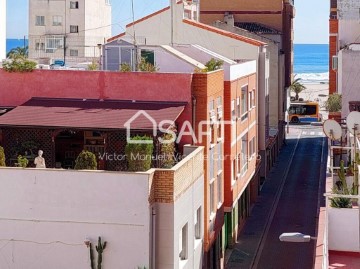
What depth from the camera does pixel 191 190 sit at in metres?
28.6

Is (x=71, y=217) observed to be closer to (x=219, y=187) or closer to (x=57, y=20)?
(x=219, y=187)

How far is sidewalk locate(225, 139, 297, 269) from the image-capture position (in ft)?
132

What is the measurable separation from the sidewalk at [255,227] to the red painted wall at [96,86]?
1107 cm

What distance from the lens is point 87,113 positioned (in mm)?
30422

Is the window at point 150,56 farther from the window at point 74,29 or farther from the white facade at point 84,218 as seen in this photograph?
the window at point 74,29

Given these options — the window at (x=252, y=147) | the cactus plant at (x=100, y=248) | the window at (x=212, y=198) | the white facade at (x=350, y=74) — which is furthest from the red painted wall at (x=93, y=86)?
the white facade at (x=350, y=74)

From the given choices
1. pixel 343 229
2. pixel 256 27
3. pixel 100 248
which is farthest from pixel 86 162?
pixel 256 27

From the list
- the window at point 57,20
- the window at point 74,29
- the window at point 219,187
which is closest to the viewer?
the window at point 219,187

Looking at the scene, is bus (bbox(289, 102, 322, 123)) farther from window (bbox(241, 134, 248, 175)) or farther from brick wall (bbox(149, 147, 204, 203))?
brick wall (bbox(149, 147, 204, 203))

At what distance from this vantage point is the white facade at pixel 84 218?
24.4 m

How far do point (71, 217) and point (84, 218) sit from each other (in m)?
0.41

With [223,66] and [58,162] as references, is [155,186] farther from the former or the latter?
[223,66]

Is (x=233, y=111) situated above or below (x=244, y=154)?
above

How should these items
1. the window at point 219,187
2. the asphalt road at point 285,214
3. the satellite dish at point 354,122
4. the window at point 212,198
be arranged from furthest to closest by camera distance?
the asphalt road at point 285,214 → the window at point 219,187 → the window at point 212,198 → the satellite dish at point 354,122
